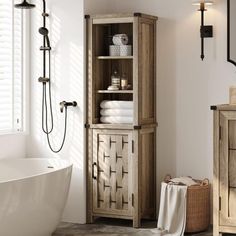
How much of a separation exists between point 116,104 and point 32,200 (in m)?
1.35

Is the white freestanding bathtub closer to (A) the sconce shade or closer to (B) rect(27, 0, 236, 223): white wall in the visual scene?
(B) rect(27, 0, 236, 223): white wall

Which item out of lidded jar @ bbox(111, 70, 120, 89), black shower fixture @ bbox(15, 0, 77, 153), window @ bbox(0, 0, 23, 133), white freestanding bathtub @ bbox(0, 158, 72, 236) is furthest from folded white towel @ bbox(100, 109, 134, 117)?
window @ bbox(0, 0, 23, 133)

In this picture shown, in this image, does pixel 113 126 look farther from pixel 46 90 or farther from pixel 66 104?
pixel 46 90

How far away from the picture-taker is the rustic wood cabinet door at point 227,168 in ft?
16.2

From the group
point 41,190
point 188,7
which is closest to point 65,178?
point 41,190

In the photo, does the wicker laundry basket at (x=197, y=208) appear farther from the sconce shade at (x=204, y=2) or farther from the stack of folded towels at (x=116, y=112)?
the sconce shade at (x=204, y=2)

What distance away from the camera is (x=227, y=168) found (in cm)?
498

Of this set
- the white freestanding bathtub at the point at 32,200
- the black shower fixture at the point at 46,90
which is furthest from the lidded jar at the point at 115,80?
the white freestanding bathtub at the point at 32,200

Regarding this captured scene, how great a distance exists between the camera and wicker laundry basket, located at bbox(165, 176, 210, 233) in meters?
5.31

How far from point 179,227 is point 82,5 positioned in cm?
215

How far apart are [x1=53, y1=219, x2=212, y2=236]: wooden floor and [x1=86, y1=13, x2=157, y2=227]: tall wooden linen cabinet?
0.30ft

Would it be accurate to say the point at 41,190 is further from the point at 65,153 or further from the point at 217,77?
the point at 217,77

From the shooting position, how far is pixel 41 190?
4723 mm

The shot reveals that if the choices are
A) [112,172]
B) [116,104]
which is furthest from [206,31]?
[112,172]
